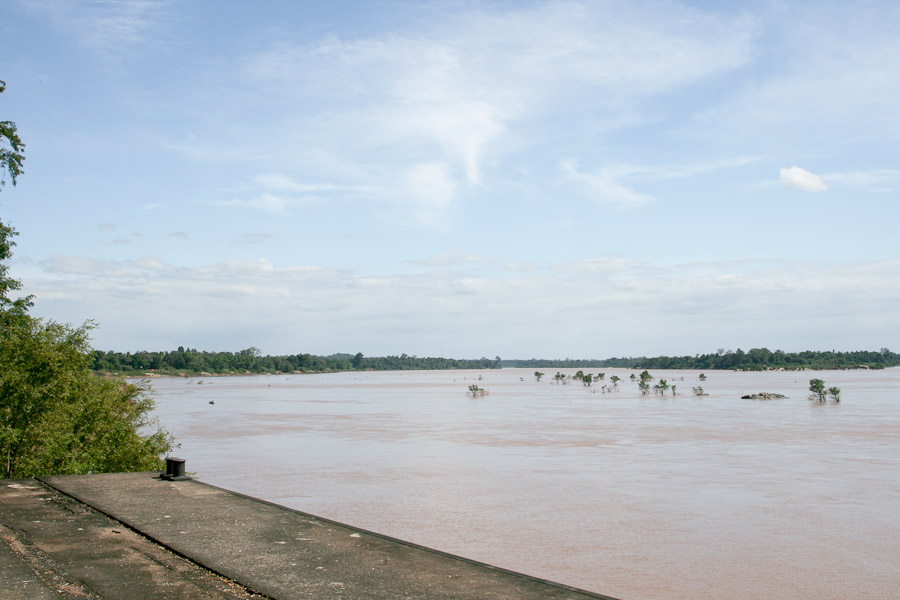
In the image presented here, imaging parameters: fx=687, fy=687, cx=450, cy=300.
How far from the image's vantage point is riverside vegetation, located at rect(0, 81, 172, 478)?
16.7m

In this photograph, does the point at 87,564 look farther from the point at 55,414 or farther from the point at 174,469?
the point at 55,414

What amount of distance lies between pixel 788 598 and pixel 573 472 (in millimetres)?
15021

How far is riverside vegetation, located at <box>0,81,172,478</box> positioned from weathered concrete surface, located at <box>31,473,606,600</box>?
4.68m

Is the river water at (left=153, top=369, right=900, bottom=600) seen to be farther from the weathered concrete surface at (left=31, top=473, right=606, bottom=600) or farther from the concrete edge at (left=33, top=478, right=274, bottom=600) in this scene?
the concrete edge at (left=33, top=478, right=274, bottom=600)

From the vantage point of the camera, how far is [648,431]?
4528 cm

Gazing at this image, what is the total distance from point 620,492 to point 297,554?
17423 millimetres

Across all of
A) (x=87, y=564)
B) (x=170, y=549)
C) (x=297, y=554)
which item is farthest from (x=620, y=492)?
(x=87, y=564)

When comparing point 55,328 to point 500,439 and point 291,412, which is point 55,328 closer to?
point 500,439

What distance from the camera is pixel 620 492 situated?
79.9ft

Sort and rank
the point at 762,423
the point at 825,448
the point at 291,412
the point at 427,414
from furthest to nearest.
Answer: the point at 291,412, the point at 427,414, the point at 762,423, the point at 825,448

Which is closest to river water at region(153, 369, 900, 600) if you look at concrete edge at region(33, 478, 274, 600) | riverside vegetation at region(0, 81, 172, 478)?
riverside vegetation at region(0, 81, 172, 478)

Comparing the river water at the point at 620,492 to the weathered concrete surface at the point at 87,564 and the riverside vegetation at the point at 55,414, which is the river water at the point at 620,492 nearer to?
the riverside vegetation at the point at 55,414

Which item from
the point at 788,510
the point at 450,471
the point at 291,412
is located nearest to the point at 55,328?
the point at 450,471

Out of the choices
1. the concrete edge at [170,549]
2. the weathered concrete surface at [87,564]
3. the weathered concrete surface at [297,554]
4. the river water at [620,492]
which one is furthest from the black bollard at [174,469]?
the river water at [620,492]
